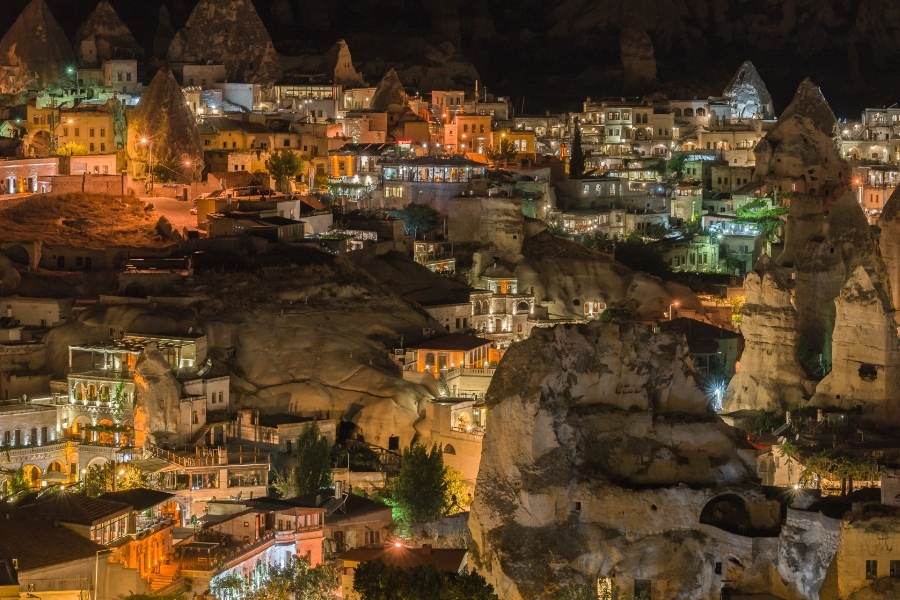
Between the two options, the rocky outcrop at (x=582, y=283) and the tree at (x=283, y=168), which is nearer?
the rocky outcrop at (x=582, y=283)

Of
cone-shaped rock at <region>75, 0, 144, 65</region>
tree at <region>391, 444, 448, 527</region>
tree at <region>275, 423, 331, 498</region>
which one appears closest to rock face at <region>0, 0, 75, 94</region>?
cone-shaped rock at <region>75, 0, 144, 65</region>

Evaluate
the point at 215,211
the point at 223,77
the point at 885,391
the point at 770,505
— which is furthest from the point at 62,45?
the point at 770,505

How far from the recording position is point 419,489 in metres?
49.8

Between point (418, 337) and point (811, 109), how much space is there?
16237mm

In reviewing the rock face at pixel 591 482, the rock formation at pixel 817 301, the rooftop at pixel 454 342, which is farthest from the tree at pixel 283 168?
the rock face at pixel 591 482

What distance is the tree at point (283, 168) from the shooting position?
75.9 metres

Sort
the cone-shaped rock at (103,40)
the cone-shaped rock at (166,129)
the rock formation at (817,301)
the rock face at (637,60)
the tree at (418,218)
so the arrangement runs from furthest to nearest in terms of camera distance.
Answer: the rock face at (637,60), the cone-shaped rock at (103,40), the cone-shaped rock at (166,129), the tree at (418,218), the rock formation at (817,301)

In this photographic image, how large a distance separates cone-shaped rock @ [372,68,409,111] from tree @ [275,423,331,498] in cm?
3701

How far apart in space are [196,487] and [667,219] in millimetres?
37863

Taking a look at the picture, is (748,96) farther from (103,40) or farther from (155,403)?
(155,403)

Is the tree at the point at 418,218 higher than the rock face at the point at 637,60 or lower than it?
lower

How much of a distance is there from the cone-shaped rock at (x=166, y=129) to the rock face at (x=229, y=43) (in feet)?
39.0

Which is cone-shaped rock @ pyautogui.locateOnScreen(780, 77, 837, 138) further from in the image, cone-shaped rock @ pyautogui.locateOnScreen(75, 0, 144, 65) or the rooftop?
cone-shaped rock @ pyautogui.locateOnScreen(75, 0, 144, 65)

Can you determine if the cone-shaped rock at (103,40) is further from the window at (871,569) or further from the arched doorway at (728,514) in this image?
the window at (871,569)
